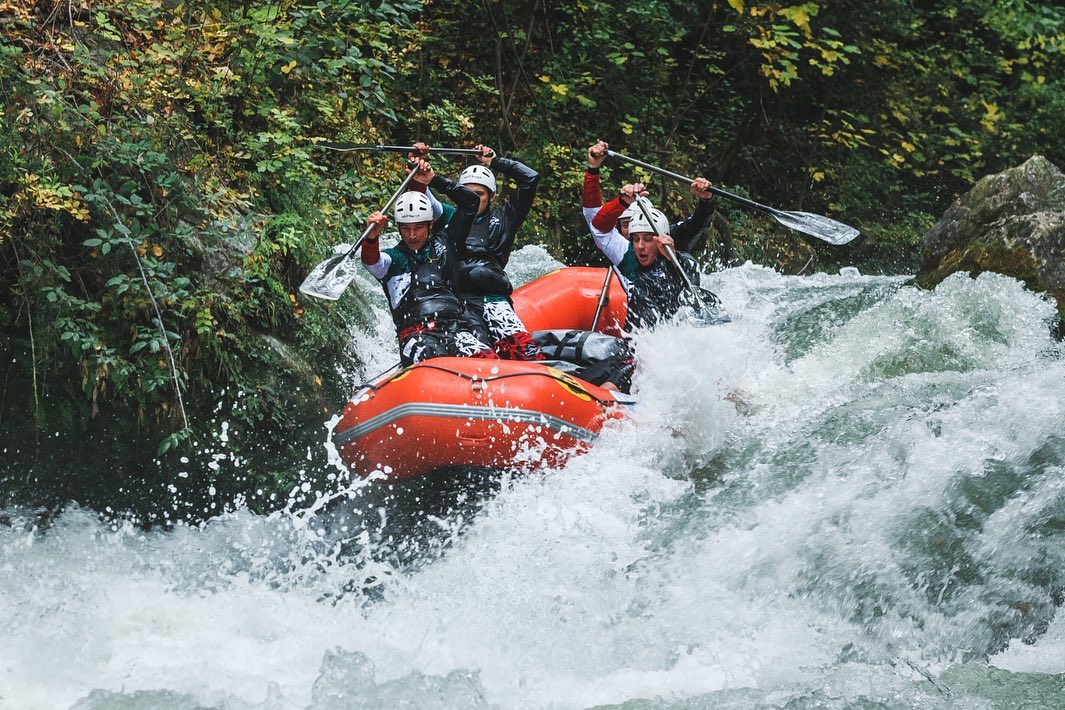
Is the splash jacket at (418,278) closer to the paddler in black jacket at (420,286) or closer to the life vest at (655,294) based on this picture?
the paddler in black jacket at (420,286)

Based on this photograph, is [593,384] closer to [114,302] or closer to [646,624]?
[646,624]

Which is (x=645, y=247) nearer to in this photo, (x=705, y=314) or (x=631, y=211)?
(x=631, y=211)

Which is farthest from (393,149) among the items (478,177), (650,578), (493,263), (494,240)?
(650,578)

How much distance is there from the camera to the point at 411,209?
507 centimetres

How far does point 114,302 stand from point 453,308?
152cm

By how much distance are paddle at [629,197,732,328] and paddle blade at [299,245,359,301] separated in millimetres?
1596

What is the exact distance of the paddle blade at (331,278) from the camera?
4820mm

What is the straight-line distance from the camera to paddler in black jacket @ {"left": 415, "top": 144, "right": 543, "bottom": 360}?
212 inches

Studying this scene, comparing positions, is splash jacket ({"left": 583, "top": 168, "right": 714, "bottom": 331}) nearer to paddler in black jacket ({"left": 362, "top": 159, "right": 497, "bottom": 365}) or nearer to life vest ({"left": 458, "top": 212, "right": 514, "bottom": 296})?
life vest ({"left": 458, "top": 212, "right": 514, "bottom": 296})

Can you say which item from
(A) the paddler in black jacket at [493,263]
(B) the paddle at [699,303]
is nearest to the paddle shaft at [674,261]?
(B) the paddle at [699,303]

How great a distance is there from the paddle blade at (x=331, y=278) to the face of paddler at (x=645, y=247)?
5.11ft

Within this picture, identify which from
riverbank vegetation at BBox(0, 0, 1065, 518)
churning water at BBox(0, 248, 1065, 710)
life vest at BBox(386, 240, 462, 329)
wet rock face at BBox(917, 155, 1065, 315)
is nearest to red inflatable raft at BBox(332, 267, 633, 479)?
churning water at BBox(0, 248, 1065, 710)

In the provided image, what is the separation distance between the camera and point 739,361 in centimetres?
519

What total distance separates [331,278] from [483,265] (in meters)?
0.91
